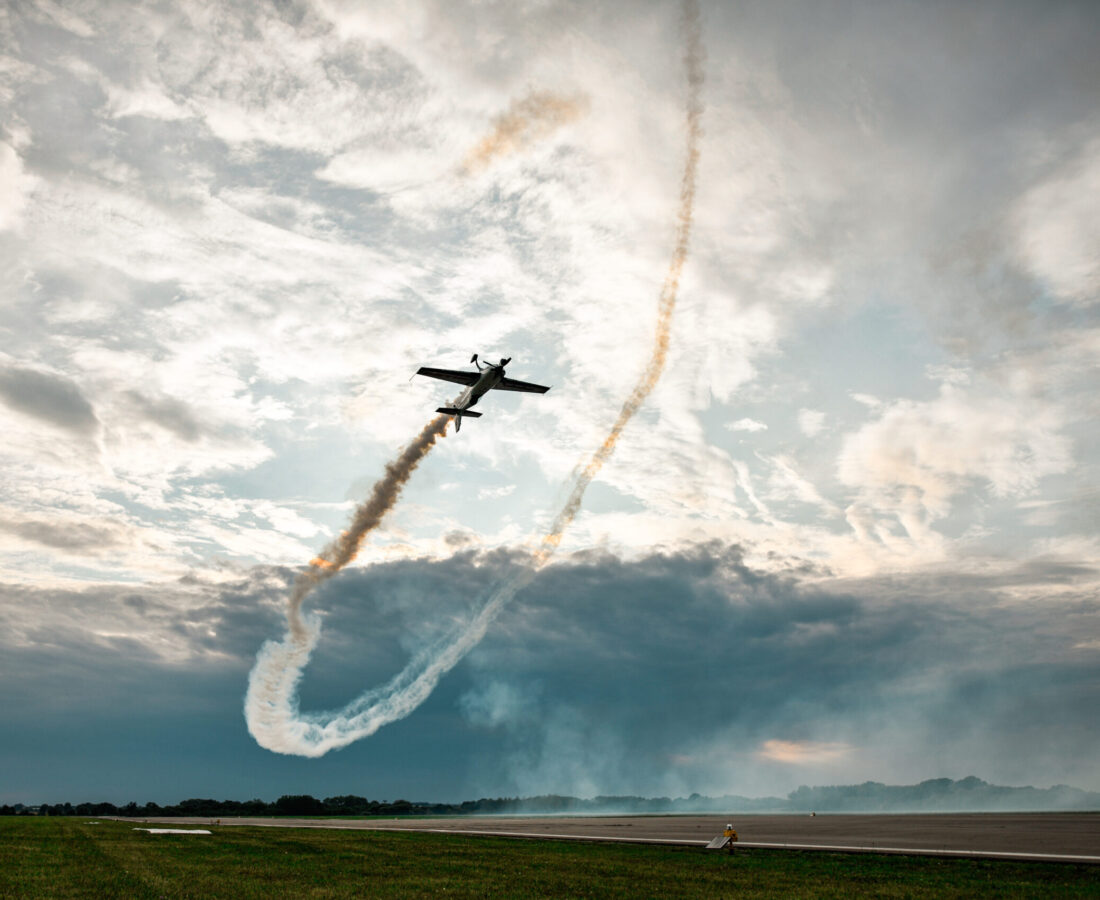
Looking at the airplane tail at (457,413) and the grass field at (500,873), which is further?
the airplane tail at (457,413)

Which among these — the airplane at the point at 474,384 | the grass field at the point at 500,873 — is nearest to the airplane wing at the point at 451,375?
the airplane at the point at 474,384

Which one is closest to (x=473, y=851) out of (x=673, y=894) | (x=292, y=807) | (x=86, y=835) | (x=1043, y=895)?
(x=673, y=894)

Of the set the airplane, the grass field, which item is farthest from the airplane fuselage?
the grass field

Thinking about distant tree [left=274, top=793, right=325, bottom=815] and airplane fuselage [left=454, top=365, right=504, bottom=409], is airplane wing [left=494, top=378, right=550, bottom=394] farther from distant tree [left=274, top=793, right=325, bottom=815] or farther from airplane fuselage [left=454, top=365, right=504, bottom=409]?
distant tree [left=274, top=793, right=325, bottom=815]

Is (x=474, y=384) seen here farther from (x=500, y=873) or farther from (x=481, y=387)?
(x=500, y=873)

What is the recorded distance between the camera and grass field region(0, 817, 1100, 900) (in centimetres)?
2972

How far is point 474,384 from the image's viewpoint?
82438 mm

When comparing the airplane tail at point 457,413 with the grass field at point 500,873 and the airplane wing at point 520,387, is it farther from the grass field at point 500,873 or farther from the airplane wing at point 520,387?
the grass field at point 500,873

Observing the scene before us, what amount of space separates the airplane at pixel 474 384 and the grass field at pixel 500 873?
45521mm

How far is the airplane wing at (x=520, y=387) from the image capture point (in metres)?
84.3

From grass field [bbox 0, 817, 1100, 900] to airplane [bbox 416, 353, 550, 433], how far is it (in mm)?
45521

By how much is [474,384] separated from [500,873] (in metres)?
54.2

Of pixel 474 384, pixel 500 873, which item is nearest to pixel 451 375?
pixel 474 384

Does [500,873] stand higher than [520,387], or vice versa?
[520,387]
